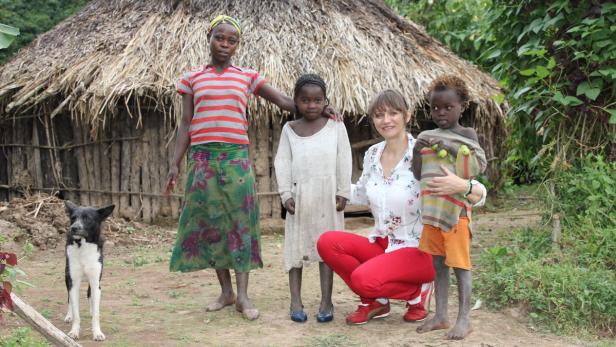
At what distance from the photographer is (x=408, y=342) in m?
3.70

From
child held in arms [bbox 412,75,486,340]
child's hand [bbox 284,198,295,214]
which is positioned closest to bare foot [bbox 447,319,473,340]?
child held in arms [bbox 412,75,486,340]

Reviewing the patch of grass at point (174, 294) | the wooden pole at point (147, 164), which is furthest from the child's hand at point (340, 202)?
the wooden pole at point (147, 164)

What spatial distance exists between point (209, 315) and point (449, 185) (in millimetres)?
1744

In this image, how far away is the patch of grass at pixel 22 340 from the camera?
342 cm

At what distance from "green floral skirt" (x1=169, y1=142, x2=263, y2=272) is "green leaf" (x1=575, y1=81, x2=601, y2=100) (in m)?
2.64

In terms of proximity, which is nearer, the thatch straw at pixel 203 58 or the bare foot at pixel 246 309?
the bare foot at pixel 246 309

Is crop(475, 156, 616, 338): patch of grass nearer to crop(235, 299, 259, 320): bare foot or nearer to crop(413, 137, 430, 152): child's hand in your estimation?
crop(413, 137, 430, 152): child's hand

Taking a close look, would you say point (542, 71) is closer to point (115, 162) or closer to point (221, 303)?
point (221, 303)

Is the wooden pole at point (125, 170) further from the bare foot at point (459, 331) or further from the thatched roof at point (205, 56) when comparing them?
the bare foot at point (459, 331)

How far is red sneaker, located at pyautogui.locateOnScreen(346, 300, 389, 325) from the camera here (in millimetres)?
4066

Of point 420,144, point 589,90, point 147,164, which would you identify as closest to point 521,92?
point 589,90

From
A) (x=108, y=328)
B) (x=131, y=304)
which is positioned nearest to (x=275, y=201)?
(x=131, y=304)

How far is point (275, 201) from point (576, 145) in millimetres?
3917

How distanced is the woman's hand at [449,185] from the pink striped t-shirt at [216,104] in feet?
4.19
